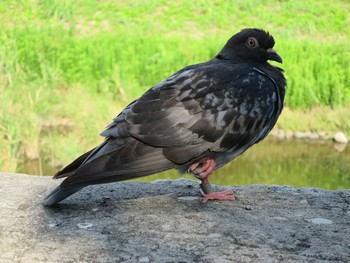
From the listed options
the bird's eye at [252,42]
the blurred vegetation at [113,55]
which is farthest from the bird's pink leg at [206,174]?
the blurred vegetation at [113,55]

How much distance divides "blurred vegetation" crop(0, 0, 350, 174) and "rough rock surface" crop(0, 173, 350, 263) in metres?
5.04

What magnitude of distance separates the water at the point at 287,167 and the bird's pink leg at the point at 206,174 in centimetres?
587

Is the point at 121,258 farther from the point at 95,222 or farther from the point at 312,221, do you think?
the point at 312,221

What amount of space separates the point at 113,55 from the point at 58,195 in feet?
37.0

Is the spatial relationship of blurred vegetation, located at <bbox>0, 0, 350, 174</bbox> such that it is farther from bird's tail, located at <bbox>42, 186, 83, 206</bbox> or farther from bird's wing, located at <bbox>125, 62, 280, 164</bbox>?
bird's wing, located at <bbox>125, 62, 280, 164</bbox>

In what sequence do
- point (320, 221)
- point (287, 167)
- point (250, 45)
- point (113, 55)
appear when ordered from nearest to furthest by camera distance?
point (320, 221), point (250, 45), point (287, 167), point (113, 55)

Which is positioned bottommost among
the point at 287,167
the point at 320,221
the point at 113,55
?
the point at 287,167

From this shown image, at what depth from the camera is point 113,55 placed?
16.1 m

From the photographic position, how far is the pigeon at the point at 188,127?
16.1ft

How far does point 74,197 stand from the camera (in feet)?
18.3

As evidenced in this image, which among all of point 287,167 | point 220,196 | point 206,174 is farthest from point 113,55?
point 206,174

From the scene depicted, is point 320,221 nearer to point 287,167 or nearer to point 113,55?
point 287,167

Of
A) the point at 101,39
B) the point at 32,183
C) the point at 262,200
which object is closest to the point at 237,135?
the point at 262,200

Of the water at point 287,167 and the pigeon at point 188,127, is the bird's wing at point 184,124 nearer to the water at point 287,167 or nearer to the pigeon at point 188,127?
the pigeon at point 188,127
